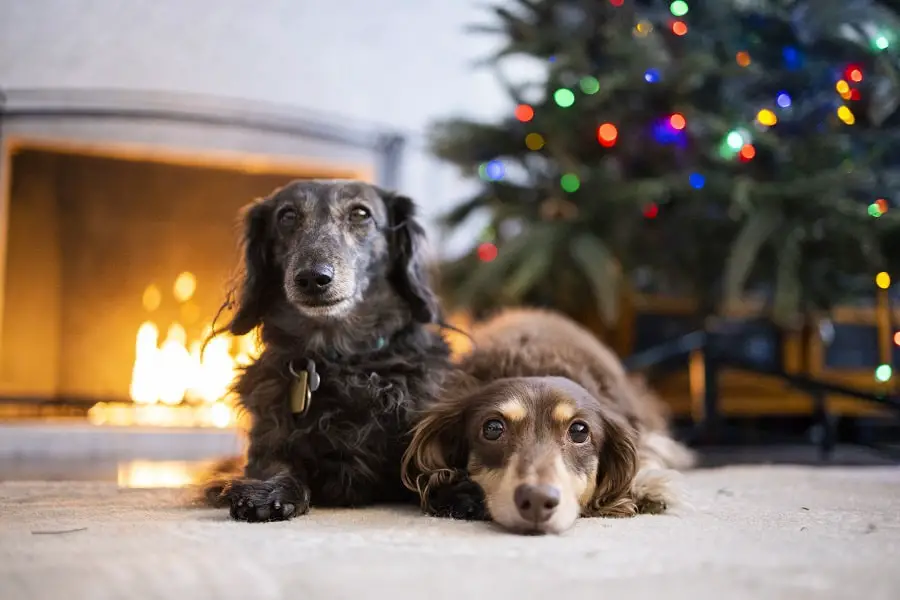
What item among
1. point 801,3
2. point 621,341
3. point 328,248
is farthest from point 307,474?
point 801,3

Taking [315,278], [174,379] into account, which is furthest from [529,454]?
[174,379]

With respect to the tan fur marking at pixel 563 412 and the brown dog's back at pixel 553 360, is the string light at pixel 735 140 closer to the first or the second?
the brown dog's back at pixel 553 360

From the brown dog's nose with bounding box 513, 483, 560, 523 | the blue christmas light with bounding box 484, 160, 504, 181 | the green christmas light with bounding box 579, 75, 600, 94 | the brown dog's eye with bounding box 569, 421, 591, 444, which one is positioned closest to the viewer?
the brown dog's nose with bounding box 513, 483, 560, 523

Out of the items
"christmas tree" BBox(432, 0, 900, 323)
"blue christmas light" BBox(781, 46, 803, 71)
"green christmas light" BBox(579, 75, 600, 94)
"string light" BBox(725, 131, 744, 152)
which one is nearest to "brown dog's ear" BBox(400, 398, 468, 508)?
"christmas tree" BBox(432, 0, 900, 323)

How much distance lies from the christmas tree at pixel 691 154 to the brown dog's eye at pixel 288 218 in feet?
4.48

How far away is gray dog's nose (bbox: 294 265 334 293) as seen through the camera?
173 cm

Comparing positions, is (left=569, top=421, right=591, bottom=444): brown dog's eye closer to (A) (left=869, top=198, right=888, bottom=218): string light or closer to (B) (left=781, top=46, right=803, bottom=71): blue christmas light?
(A) (left=869, top=198, right=888, bottom=218): string light

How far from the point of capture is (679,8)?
3178mm

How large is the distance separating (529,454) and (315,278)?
2.06 feet

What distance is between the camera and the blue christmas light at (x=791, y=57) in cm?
314

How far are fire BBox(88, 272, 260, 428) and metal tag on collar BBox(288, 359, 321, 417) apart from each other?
1.79 m

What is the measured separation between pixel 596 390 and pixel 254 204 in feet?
3.37

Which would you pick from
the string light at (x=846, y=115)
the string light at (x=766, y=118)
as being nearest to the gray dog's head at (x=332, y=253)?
the string light at (x=766, y=118)

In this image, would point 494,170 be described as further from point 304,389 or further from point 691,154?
point 304,389
